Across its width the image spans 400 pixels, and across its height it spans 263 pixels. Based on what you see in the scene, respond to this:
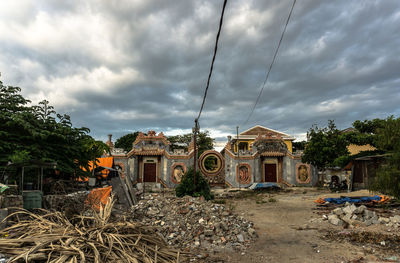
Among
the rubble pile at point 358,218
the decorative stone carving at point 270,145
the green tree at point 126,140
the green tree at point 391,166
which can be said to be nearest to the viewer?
the green tree at point 391,166

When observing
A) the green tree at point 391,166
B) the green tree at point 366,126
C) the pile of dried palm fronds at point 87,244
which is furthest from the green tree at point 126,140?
the pile of dried palm fronds at point 87,244

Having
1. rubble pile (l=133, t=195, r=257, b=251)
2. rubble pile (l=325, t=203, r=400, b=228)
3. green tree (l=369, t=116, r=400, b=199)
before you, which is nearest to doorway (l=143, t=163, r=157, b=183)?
rubble pile (l=133, t=195, r=257, b=251)

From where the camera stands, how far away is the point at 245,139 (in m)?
36.2

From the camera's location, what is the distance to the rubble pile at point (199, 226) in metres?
8.19

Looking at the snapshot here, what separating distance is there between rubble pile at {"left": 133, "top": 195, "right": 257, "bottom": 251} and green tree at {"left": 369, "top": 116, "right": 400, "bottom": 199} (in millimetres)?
4188

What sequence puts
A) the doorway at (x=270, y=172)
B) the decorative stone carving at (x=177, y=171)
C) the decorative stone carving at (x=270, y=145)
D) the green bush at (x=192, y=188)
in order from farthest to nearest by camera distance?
the decorative stone carving at (x=270, y=145) < the doorway at (x=270, y=172) < the decorative stone carving at (x=177, y=171) < the green bush at (x=192, y=188)

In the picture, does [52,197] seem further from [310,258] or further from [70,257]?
[70,257]

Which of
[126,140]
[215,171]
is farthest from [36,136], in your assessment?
[126,140]

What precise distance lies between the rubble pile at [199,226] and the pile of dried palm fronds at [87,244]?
5.60 metres

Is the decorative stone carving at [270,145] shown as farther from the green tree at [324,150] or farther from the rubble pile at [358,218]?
the rubble pile at [358,218]

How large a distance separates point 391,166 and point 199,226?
242 inches

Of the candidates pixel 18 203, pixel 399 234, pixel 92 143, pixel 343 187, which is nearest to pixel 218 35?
pixel 18 203

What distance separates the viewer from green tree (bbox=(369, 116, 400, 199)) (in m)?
6.54

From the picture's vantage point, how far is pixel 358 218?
9.70 meters
